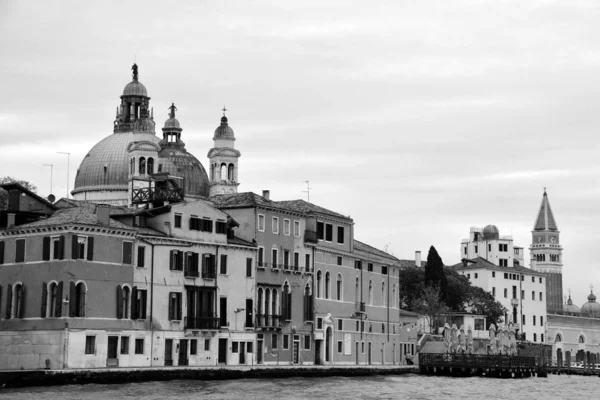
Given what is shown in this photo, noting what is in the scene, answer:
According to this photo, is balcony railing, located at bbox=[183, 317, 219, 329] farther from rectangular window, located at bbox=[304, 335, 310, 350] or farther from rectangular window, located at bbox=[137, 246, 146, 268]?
rectangular window, located at bbox=[304, 335, 310, 350]

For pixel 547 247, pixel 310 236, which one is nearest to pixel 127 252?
pixel 310 236

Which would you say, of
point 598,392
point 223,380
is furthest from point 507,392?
point 223,380

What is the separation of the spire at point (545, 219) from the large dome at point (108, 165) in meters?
115

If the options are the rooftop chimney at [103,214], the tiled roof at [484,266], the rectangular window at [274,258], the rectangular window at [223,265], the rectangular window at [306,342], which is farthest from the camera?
the tiled roof at [484,266]

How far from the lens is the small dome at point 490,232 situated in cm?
15362

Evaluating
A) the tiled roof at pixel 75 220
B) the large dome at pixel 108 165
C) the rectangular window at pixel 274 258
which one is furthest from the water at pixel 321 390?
the large dome at pixel 108 165

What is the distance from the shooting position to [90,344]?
54188 mm

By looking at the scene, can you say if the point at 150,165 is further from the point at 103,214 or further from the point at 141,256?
the point at 103,214

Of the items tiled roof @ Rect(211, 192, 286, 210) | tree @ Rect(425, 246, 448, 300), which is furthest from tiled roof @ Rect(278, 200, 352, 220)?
tree @ Rect(425, 246, 448, 300)

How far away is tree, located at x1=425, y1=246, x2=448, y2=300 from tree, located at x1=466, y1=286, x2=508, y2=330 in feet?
34.4

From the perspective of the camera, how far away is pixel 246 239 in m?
65.3

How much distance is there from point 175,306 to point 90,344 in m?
6.31

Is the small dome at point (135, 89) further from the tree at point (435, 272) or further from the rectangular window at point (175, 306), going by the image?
the rectangular window at point (175, 306)

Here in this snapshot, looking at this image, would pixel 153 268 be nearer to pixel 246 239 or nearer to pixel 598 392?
pixel 246 239
